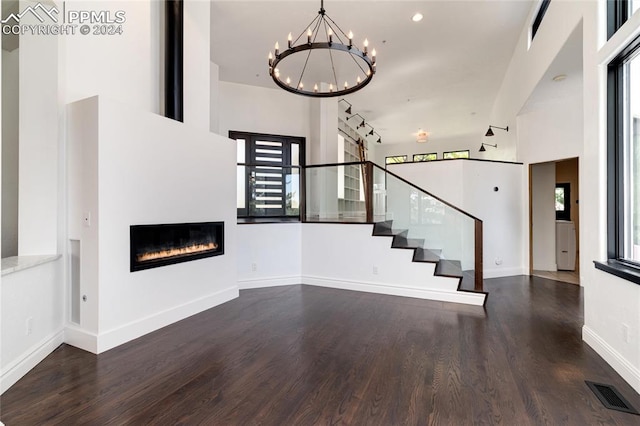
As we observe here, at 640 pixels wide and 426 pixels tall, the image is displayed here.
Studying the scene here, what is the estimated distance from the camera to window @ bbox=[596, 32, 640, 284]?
2742 millimetres

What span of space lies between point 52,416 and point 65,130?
2572 millimetres

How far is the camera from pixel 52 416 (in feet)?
6.68

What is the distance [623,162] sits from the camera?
9.29ft

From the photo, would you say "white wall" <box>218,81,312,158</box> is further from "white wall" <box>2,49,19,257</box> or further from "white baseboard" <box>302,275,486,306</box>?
"white baseboard" <box>302,275,486,306</box>

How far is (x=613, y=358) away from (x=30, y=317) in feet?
16.7

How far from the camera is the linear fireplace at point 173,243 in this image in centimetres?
335

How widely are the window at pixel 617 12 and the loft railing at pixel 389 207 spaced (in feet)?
8.65

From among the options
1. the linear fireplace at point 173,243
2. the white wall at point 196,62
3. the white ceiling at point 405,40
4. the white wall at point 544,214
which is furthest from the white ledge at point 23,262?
the white wall at point 544,214

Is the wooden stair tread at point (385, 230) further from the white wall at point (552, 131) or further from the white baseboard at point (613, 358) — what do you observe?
the white wall at point (552, 131)

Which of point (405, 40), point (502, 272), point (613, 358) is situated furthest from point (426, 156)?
point (613, 358)

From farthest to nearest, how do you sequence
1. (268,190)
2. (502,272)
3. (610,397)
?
(502,272) → (268,190) → (610,397)

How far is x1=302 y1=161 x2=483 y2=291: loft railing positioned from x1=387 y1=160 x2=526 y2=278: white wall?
1366 mm

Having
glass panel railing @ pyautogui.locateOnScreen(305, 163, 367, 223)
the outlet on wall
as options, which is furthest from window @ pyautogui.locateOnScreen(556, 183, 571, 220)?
the outlet on wall

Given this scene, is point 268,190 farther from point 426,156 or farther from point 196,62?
point 426,156
